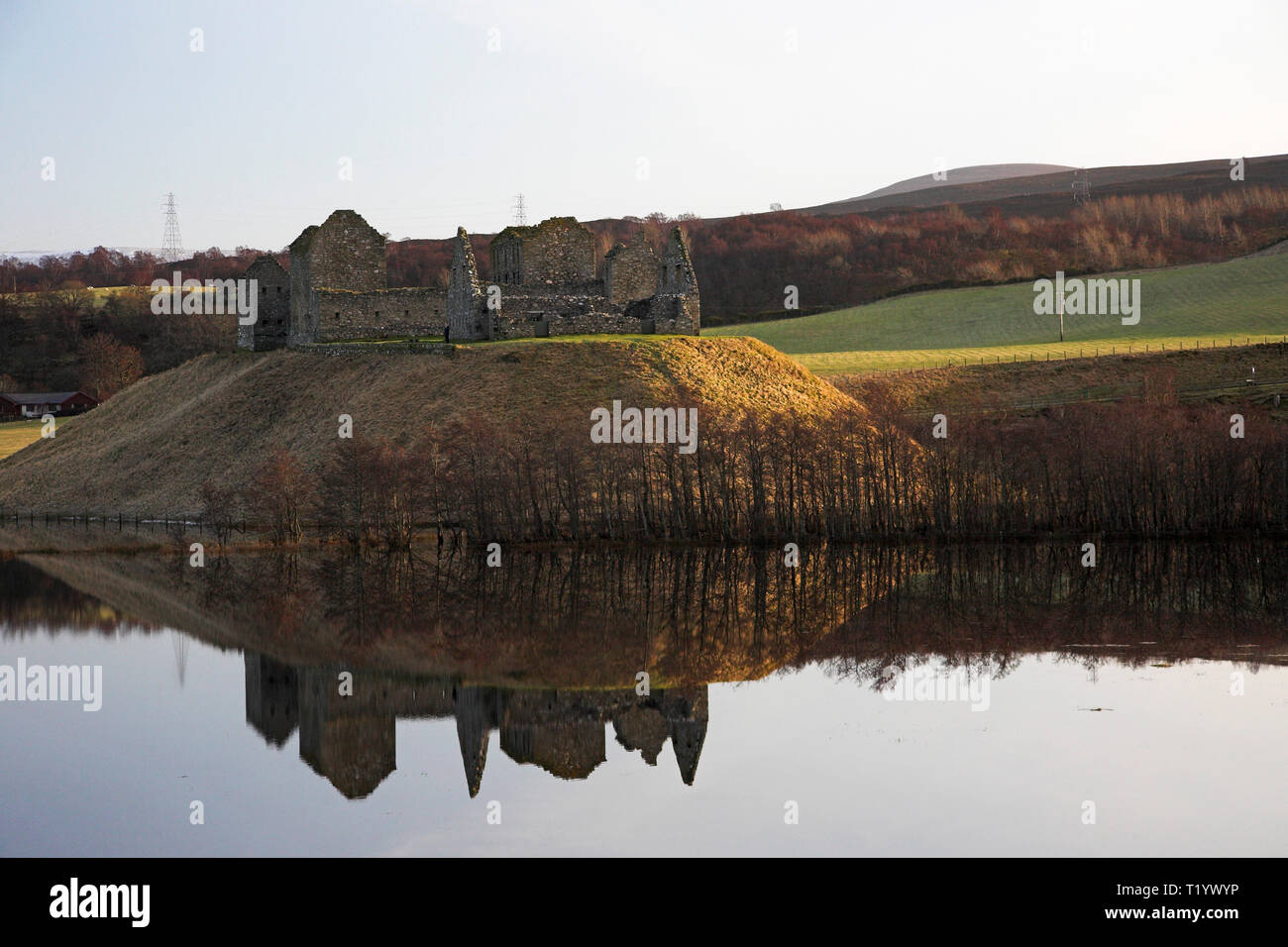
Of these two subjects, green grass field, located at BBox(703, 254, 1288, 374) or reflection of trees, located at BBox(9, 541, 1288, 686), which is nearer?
reflection of trees, located at BBox(9, 541, 1288, 686)

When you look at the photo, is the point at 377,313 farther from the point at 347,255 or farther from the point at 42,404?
the point at 42,404

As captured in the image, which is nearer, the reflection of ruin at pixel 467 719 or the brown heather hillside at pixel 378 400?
the reflection of ruin at pixel 467 719

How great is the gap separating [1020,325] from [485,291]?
135ft

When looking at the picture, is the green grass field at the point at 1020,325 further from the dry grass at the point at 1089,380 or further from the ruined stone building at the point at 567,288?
the ruined stone building at the point at 567,288

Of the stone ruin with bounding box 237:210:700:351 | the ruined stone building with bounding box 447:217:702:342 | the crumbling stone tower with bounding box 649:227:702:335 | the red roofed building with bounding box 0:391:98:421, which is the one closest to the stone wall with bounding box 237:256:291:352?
the stone ruin with bounding box 237:210:700:351

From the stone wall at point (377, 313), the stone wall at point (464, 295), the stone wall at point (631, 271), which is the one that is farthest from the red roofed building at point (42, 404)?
the stone wall at point (631, 271)

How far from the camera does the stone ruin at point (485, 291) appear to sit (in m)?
60.2

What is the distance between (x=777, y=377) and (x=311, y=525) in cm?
1910

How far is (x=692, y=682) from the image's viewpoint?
87.6 ft

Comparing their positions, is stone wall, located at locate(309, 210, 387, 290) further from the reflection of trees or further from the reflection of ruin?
the reflection of ruin

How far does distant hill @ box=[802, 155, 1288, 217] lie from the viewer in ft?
515

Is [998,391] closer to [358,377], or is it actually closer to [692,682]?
[358,377]

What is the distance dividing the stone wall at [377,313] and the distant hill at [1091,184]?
103212 mm

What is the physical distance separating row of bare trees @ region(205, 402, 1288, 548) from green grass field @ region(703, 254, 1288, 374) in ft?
90.8
